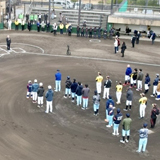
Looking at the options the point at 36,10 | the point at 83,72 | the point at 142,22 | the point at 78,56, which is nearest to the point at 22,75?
the point at 83,72

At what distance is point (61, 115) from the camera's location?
56.9ft

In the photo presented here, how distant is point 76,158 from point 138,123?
5.11m

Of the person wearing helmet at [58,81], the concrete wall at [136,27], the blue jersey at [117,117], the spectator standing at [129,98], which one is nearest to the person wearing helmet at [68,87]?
the person wearing helmet at [58,81]

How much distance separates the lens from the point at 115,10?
41.4 meters

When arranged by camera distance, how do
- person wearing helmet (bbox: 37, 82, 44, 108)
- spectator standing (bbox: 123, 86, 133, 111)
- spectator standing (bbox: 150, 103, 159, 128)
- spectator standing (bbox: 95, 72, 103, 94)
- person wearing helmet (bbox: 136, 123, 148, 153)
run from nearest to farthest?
1. person wearing helmet (bbox: 136, 123, 148, 153)
2. spectator standing (bbox: 150, 103, 159, 128)
3. person wearing helmet (bbox: 37, 82, 44, 108)
4. spectator standing (bbox: 123, 86, 133, 111)
5. spectator standing (bbox: 95, 72, 103, 94)

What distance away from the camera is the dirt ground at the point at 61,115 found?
13.8 meters

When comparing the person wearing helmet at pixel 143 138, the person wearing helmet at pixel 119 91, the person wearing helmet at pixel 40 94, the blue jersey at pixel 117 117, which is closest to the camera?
the person wearing helmet at pixel 143 138

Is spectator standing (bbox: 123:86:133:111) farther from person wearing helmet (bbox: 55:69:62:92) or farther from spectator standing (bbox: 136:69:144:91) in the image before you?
person wearing helmet (bbox: 55:69:62:92)

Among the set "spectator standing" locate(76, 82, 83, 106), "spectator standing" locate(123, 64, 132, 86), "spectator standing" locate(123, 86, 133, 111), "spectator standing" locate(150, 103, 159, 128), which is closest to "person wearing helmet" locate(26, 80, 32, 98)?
"spectator standing" locate(76, 82, 83, 106)

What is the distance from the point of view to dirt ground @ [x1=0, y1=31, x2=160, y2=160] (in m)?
13.8

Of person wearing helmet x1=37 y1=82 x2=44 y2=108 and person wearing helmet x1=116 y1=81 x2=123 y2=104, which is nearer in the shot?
person wearing helmet x1=37 y1=82 x2=44 y2=108

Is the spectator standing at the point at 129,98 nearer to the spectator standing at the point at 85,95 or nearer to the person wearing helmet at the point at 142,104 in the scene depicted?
the person wearing helmet at the point at 142,104

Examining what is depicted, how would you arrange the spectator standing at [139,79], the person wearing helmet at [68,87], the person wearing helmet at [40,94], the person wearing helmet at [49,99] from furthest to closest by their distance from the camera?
the spectator standing at [139,79] < the person wearing helmet at [68,87] < the person wearing helmet at [40,94] < the person wearing helmet at [49,99]

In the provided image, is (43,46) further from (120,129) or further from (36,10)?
(120,129)
